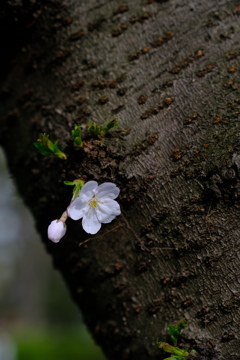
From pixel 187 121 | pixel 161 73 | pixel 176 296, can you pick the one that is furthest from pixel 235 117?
pixel 176 296

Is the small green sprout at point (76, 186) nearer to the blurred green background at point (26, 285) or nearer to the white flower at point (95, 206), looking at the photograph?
the white flower at point (95, 206)

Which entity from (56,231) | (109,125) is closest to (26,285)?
(56,231)

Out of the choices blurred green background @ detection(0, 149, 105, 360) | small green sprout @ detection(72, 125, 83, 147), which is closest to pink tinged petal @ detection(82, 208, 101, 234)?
small green sprout @ detection(72, 125, 83, 147)

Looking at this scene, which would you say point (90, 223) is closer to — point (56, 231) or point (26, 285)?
point (56, 231)

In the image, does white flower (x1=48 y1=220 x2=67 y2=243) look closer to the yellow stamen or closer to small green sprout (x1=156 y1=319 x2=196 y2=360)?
the yellow stamen

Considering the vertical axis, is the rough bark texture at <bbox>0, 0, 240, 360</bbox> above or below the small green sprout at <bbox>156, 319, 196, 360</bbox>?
above

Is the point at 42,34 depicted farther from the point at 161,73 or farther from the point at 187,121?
the point at 187,121

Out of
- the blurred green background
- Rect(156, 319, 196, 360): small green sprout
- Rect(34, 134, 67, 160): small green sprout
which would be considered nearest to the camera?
Rect(156, 319, 196, 360): small green sprout

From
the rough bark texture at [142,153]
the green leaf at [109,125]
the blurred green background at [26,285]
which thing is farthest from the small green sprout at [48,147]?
the blurred green background at [26,285]
